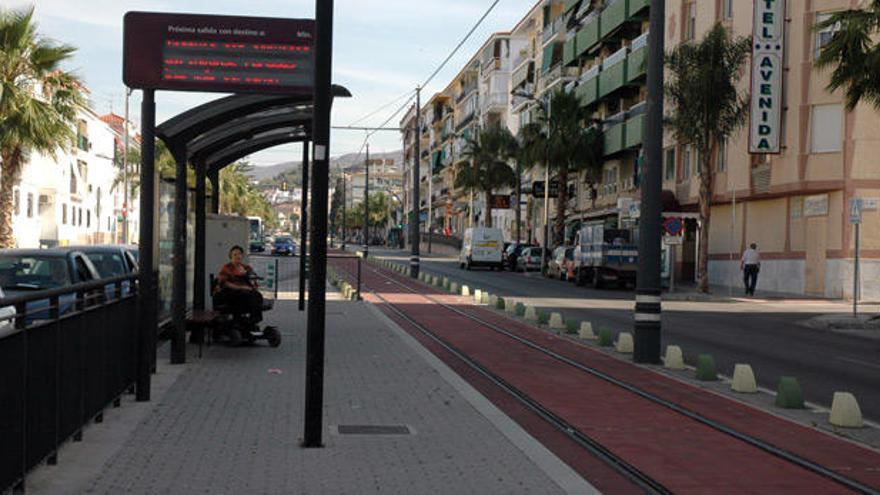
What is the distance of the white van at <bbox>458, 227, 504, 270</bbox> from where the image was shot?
60750mm

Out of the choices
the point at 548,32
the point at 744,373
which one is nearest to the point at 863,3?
the point at 744,373

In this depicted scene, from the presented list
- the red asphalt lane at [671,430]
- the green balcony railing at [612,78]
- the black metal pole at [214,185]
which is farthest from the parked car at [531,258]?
the red asphalt lane at [671,430]

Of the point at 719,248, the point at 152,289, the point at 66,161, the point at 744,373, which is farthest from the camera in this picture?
the point at 66,161

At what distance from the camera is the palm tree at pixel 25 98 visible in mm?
27016

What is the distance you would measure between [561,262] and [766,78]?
15262mm

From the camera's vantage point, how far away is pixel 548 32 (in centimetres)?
7656

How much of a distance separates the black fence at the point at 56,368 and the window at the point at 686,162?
41.8 m

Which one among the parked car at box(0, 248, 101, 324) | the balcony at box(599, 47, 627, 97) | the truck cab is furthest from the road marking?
the balcony at box(599, 47, 627, 97)

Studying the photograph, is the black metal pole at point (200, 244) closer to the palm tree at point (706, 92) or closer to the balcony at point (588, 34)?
the palm tree at point (706, 92)

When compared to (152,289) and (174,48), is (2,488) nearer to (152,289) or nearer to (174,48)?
(152,289)

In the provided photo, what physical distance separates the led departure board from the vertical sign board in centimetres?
2978

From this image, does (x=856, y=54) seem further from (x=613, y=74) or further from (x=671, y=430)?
(x=613, y=74)

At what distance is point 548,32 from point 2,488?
7355 centimetres

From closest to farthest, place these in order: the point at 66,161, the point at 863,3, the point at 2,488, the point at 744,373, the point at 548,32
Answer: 1. the point at 2,488
2. the point at 744,373
3. the point at 863,3
4. the point at 66,161
5. the point at 548,32
